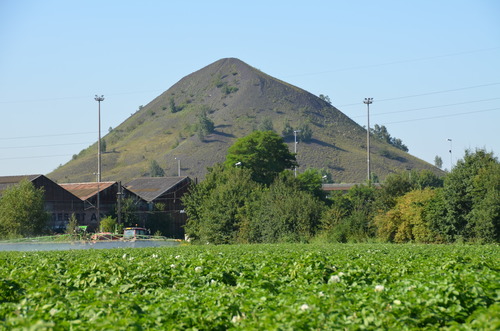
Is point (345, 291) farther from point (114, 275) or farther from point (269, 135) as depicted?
point (269, 135)

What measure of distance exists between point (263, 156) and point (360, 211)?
4072cm

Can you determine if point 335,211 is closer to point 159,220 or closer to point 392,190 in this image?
point 392,190

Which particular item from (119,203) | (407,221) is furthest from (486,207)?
(119,203)

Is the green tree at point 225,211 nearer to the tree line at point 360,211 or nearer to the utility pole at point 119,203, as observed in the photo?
the tree line at point 360,211

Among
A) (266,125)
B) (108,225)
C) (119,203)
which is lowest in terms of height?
(108,225)

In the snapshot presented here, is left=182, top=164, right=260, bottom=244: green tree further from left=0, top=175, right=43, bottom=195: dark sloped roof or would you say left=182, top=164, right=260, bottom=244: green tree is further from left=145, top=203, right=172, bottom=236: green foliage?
left=0, top=175, right=43, bottom=195: dark sloped roof

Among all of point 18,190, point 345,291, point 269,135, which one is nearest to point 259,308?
point 345,291

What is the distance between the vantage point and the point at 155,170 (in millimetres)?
165625

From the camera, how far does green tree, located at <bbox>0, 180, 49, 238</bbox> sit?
8119 centimetres

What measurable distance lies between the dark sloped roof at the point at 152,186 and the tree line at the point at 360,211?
2176 centimetres

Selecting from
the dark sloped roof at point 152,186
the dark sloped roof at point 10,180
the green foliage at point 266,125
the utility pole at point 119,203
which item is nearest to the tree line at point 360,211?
the utility pole at point 119,203

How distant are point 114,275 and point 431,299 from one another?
289 inches

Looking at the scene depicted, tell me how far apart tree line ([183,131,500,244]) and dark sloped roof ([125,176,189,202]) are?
21.8 metres

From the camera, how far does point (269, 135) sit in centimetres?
10062
